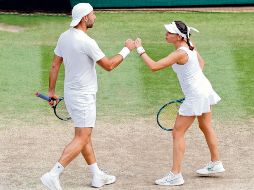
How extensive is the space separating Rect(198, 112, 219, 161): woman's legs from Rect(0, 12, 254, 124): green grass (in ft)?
9.75

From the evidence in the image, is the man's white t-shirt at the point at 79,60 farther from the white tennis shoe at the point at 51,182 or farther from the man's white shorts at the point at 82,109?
the white tennis shoe at the point at 51,182

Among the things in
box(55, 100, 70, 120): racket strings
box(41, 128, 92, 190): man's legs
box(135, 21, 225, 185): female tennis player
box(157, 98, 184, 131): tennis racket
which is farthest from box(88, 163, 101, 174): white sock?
box(55, 100, 70, 120): racket strings

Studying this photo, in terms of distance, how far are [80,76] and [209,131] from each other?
70.6 inches

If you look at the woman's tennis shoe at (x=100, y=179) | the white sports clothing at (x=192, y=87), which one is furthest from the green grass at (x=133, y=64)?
the woman's tennis shoe at (x=100, y=179)

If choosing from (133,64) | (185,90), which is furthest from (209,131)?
(133,64)

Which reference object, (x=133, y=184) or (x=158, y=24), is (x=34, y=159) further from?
(x=158, y=24)

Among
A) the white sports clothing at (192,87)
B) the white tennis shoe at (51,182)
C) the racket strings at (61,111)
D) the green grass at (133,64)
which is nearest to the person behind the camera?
the white tennis shoe at (51,182)

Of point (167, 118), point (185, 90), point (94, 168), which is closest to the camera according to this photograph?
point (94, 168)

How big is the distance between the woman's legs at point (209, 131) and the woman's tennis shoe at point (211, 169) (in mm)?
100

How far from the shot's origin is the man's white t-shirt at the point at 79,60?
34.2 feet

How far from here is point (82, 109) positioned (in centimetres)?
1053

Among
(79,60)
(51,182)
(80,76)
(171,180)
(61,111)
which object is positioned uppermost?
(79,60)

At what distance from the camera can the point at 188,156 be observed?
1216 centimetres

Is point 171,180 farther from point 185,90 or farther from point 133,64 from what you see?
point 133,64
